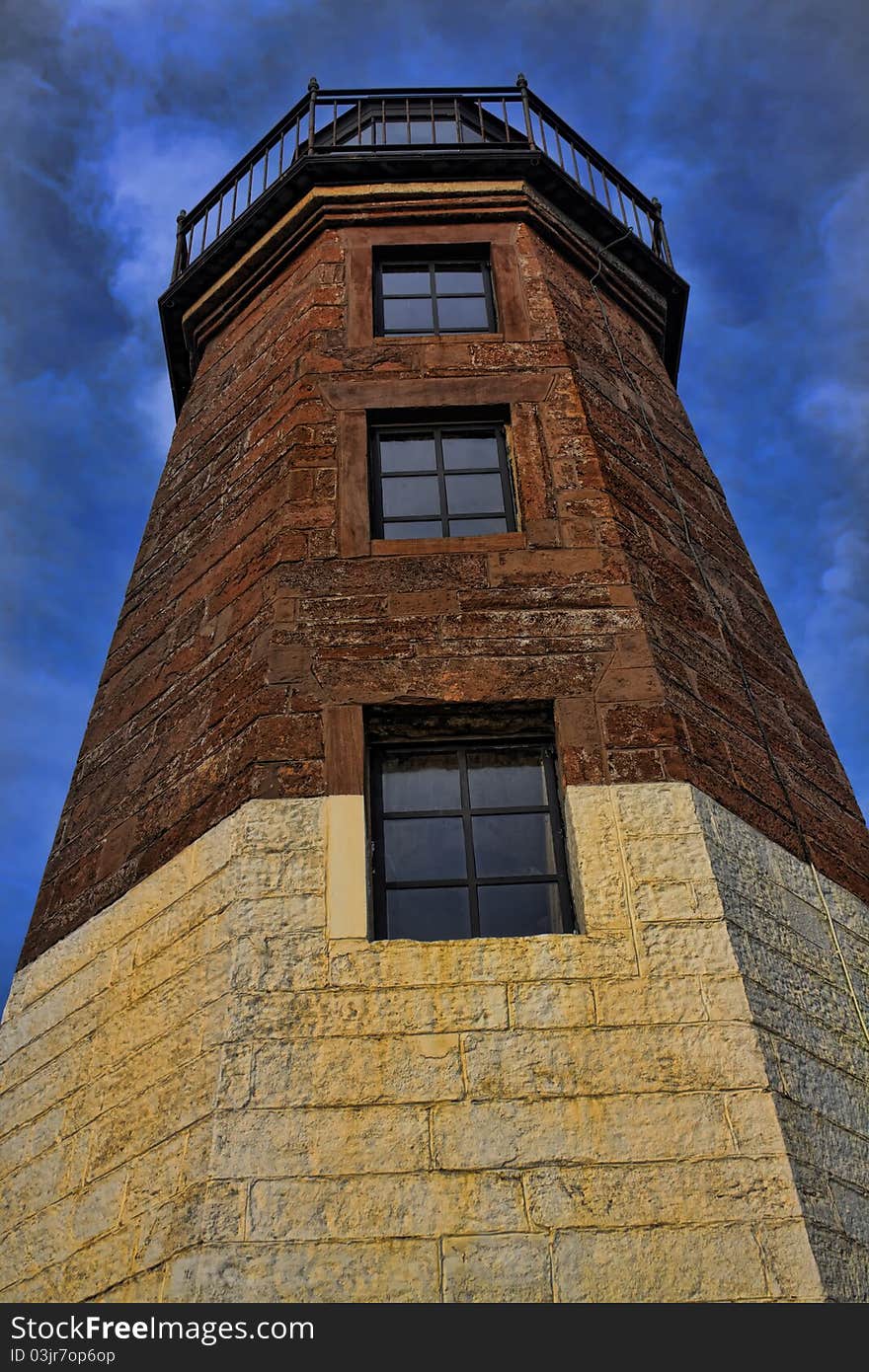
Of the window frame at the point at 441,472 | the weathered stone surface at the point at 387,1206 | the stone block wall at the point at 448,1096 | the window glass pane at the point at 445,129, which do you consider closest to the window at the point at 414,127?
the window glass pane at the point at 445,129

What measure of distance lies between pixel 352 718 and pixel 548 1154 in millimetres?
2301

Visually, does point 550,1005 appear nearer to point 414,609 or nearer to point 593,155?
point 414,609

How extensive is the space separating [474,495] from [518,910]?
296cm

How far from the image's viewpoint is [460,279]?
955cm

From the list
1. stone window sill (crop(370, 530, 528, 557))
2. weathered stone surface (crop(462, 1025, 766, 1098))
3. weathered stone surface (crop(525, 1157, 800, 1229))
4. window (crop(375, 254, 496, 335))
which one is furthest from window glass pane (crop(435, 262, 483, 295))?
weathered stone surface (crop(525, 1157, 800, 1229))

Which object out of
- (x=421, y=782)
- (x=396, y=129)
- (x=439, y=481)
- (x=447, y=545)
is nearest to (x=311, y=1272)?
(x=421, y=782)

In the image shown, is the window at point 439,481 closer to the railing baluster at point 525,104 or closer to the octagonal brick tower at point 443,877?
the octagonal brick tower at point 443,877

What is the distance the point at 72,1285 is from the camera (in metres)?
4.83

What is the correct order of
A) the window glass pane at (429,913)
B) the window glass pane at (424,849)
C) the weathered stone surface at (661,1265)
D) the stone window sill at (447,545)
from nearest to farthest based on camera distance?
the weathered stone surface at (661,1265), the window glass pane at (429,913), the window glass pane at (424,849), the stone window sill at (447,545)

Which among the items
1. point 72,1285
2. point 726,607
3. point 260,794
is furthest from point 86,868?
point 726,607

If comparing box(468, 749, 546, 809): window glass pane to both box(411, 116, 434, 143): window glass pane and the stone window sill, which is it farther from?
box(411, 116, 434, 143): window glass pane

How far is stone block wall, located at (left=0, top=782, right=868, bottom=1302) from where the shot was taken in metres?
4.41

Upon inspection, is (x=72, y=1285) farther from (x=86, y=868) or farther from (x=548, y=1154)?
(x=86, y=868)

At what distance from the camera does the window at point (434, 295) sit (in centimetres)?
910
